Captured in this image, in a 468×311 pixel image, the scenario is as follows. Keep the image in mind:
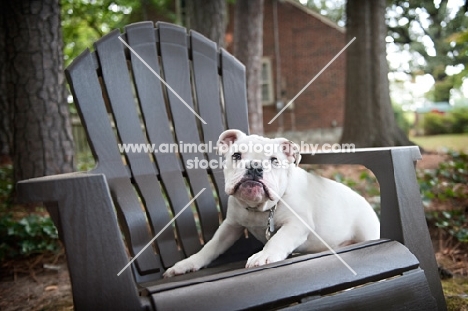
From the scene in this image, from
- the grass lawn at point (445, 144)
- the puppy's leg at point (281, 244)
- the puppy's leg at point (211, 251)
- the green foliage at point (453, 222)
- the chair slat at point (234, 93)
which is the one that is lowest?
the green foliage at point (453, 222)

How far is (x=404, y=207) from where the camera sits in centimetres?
165

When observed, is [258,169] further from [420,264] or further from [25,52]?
[25,52]

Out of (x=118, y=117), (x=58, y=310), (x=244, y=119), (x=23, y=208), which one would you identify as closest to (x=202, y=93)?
(x=244, y=119)

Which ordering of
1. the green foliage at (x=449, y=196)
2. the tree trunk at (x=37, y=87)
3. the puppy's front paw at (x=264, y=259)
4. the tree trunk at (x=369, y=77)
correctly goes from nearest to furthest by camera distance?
the puppy's front paw at (x=264, y=259) < the green foliage at (x=449, y=196) < the tree trunk at (x=37, y=87) < the tree trunk at (x=369, y=77)

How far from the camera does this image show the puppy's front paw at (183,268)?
1709mm

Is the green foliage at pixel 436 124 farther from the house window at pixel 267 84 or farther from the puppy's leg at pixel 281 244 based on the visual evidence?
the puppy's leg at pixel 281 244

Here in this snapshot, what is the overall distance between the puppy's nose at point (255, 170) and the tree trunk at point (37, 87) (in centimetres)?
238

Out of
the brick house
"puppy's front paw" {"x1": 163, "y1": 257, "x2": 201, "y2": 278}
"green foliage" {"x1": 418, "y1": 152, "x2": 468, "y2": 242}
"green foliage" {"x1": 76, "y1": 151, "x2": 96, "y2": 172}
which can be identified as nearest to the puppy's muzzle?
"puppy's front paw" {"x1": 163, "y1": 257, "x2": 201, "y2": 278}

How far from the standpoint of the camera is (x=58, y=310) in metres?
2.28

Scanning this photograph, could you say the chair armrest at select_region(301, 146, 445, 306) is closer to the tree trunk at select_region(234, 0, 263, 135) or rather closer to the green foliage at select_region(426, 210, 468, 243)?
the green foliage at select_region(426, 210, 468, 243)

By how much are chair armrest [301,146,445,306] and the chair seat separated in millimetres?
77

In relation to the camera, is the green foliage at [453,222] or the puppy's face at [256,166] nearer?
the puppy's face at [256,166]

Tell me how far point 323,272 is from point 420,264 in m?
0.45

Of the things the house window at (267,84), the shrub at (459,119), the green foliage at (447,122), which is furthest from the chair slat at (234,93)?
the green foliage at (447,122)
